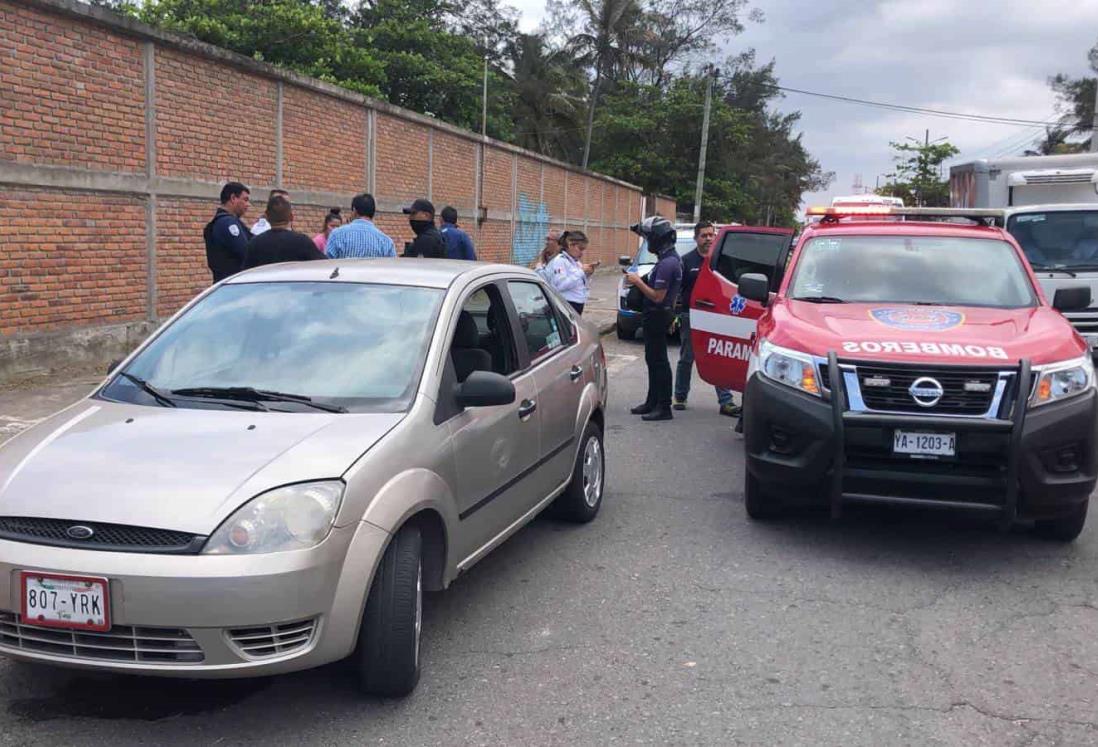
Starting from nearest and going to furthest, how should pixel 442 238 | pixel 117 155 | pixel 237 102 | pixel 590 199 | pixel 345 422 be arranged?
pixel 345 422 < pixel 442 238 < pixel 117 155 < pixel 237 102 < pixel 590 199

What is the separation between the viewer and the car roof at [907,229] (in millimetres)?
6586

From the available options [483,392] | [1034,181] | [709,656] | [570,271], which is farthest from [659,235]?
[1034,181]

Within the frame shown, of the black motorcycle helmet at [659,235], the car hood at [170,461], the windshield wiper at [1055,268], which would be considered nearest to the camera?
the car hood at [170,461]

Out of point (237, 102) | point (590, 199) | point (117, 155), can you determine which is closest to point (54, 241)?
point (117, 155)

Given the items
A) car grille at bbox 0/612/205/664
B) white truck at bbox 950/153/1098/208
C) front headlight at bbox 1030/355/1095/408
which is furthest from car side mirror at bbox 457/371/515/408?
white truck at bbox 950/153/1098/208

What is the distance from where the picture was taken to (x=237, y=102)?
11906 millimetres

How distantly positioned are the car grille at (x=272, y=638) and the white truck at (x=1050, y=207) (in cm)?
918

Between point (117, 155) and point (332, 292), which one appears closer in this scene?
point (332, 292)

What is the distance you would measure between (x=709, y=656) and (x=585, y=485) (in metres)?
1.89

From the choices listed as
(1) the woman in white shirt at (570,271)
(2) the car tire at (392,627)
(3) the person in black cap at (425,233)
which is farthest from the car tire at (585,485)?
(1) the woman in white shirt at (570,271)

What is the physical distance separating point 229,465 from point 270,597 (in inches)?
19.5

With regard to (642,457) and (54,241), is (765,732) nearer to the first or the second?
(642,457)

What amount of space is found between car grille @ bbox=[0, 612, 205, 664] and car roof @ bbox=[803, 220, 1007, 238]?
515 cm

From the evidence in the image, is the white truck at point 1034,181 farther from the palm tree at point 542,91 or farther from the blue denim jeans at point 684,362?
the palm tree at point 542,91
